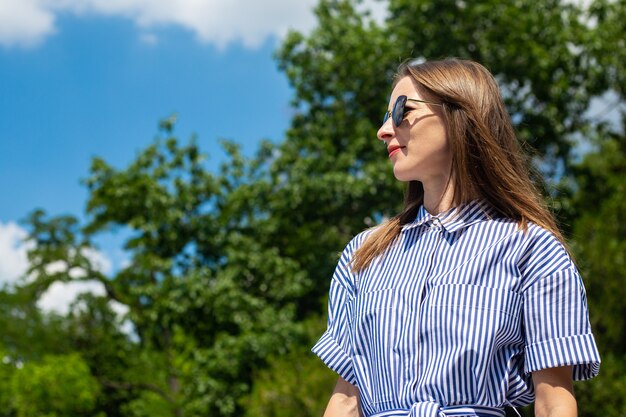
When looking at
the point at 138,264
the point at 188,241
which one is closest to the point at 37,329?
the point at 138,264

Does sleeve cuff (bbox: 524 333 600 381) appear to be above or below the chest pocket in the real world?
below

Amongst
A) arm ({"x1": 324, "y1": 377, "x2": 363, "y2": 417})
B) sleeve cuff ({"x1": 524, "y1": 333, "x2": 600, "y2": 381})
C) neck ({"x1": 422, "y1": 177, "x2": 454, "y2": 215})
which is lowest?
sleeve cuff ({"x1": 524, "y1": 333, "x2": 600, "y2": 381})

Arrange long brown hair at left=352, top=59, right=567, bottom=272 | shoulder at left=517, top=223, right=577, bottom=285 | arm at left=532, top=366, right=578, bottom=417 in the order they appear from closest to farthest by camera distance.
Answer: arm at left=532, top=366, right=578, bottom=417 → shoulder at left=517, top=223, right=577, bottom=285 → long brown hair at left=352, top=59, right=567, bottom=272

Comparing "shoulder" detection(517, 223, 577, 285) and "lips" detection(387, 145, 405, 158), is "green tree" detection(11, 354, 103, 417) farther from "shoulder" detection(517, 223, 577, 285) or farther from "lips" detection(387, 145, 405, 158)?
"shoulder" detection(517, 223, 577, 285)

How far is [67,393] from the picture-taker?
26.9 m

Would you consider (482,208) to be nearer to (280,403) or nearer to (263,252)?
(280,403)

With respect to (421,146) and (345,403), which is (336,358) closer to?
(345,403)

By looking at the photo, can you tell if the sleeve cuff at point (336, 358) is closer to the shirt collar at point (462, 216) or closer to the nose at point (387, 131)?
the shirt collar at point (462, 216)

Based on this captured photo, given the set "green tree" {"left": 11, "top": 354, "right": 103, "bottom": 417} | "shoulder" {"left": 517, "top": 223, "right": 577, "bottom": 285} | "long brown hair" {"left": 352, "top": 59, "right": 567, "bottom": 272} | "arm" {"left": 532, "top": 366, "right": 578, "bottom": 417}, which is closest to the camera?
"arm" {"left": 532, "top": 366, "right": 578, "bottom": 417}

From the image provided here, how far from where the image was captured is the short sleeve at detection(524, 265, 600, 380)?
7.17 ft

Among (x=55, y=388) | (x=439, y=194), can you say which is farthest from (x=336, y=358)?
(x=55, y=388)

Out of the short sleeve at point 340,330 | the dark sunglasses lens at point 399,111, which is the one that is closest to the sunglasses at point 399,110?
the dark sunglasses lens at point 399,111

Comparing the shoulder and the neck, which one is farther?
the neck

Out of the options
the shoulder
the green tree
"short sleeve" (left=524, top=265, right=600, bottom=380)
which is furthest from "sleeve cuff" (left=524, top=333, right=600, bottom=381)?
the green tree
